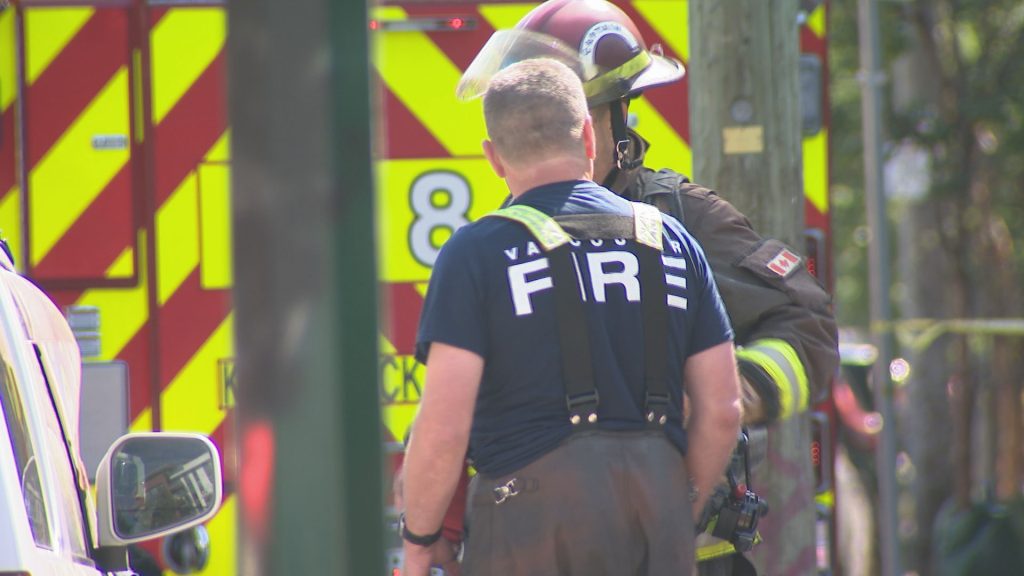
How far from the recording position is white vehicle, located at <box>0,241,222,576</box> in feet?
8.57

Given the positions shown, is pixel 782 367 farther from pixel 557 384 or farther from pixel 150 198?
pixel 150 198

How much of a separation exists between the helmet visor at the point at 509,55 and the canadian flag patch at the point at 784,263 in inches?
21.7

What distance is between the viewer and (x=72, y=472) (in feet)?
9.75

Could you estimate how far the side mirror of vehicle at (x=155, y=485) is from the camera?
2.77 meters

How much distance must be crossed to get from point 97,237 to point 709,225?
1.95m

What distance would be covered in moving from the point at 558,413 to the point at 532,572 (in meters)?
0.27

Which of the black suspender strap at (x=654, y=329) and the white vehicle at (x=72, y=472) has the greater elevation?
the black suspender strap at (x=654, y=329)

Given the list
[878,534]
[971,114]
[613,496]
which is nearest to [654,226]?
[613,496]

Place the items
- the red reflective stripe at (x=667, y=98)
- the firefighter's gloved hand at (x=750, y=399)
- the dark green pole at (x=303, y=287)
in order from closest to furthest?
1. the dark green pole at (x=303, y=287)
2. the firefighter's gloved hand at (x=750, y=399)
3. the red reflective stripe at (x=667, y=98)

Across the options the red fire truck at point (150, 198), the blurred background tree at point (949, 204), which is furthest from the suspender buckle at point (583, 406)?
the blurred background tree at point (949, 204)

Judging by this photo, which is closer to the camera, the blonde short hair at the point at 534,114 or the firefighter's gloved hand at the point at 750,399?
the blonde short hair at the point at 534,114

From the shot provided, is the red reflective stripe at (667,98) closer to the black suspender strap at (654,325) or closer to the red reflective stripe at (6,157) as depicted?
the red reflective stripe at (6,157)

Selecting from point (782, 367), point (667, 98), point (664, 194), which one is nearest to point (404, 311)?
point (667, 98)

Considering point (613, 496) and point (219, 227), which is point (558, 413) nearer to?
point (613, 496)
